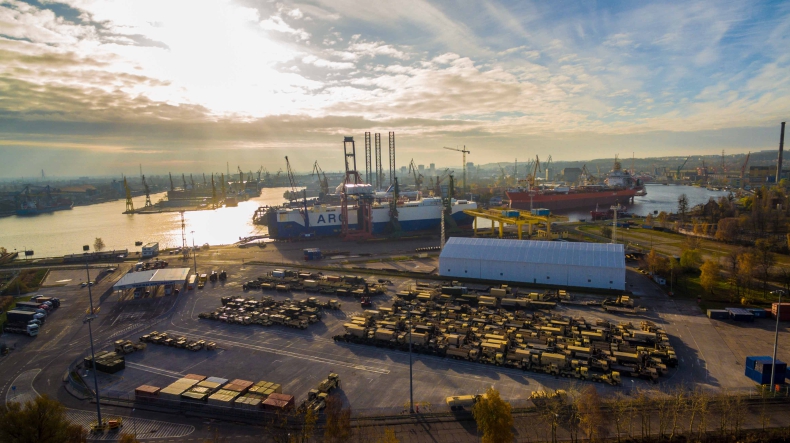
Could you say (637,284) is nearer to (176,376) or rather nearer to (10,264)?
(176,376)

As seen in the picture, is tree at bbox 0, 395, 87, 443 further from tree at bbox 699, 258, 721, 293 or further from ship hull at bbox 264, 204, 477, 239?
ship hull at bbox 264, 204, 477, 239

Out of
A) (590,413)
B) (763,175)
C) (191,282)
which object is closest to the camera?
(590,413)

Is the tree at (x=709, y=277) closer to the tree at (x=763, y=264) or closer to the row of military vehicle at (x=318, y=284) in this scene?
the tree at (x=763, y=264)

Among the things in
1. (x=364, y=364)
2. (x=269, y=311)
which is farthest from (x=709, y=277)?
(x=269, y=311)

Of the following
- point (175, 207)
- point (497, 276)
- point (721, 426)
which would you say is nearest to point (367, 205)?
point (497, 276)

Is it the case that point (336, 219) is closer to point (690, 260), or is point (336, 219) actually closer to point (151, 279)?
point (151, 279)
